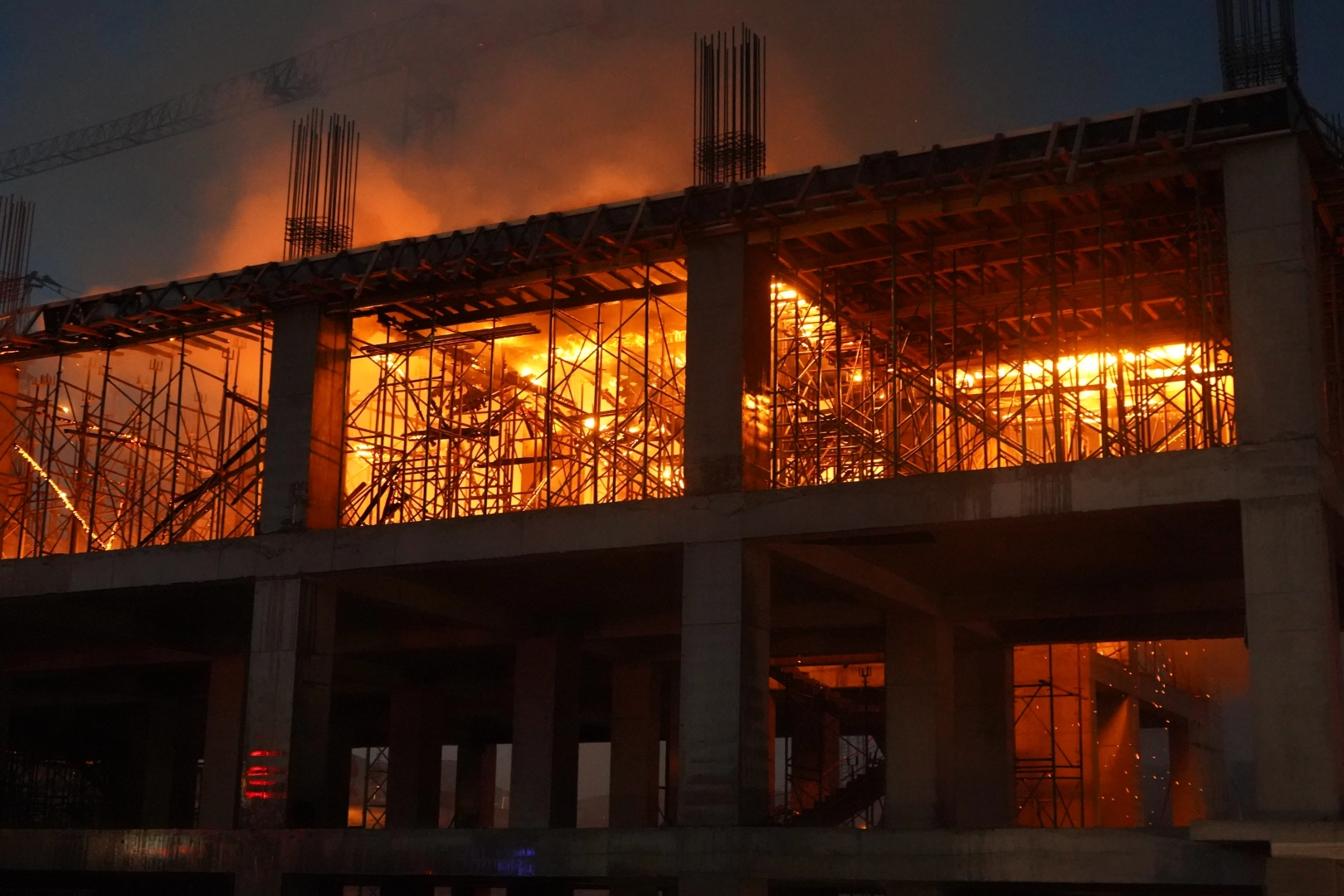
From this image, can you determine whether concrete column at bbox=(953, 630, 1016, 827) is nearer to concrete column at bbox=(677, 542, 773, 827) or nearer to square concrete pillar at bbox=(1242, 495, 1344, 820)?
concrete column at bbox=(677, 542, 773, 827)

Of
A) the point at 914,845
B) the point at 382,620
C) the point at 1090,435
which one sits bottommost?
the point at 914,845

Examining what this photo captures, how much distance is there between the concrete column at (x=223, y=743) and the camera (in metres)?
34.1

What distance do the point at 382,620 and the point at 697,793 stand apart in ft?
40.2

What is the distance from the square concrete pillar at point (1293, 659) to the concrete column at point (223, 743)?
20.1m

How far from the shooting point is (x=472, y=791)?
51188 mm

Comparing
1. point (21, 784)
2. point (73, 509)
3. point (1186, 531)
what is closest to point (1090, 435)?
point (1186, 531)

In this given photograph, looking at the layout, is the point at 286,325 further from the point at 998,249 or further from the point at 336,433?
the point at 998,249

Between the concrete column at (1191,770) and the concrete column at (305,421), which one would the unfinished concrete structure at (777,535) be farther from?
the concrete column at (1191,770)

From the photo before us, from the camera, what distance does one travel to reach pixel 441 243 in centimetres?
3022

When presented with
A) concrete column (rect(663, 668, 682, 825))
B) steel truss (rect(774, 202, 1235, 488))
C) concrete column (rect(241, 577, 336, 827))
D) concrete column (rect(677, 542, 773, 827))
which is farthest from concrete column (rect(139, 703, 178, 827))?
concrete column (rect(677, 542, 773, 827))

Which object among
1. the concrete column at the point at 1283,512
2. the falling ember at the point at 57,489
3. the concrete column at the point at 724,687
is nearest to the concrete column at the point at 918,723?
the concrete column at the point at 724,687

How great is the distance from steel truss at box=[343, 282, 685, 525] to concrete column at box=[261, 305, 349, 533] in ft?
2.48

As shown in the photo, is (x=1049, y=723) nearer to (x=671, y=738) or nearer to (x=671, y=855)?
(x=671, y=738)

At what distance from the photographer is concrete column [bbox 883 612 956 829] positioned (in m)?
29.7
